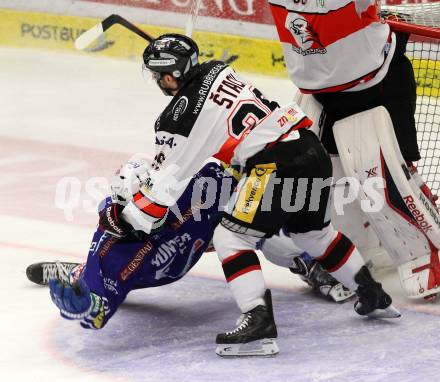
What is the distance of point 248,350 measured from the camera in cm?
328

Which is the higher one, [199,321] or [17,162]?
[199,321]

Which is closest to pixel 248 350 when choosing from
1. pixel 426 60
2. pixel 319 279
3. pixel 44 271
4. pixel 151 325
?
pixel 151 325

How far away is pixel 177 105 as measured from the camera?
3.33m

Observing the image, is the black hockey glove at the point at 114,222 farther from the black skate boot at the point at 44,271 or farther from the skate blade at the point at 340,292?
the skate blade at the point at 340,292

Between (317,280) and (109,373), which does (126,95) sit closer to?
(317,280)

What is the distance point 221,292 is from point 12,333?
793 mm

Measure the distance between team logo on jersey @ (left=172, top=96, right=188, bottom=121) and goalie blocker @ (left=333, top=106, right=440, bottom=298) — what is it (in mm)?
729

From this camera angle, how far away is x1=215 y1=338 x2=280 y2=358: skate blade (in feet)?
10.7

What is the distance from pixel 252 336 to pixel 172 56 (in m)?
0.84

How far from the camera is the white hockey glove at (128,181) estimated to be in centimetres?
342

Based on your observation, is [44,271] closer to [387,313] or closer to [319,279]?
[319,279]

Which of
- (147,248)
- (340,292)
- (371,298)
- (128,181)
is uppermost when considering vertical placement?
(128,181)

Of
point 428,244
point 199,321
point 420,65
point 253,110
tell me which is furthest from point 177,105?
point 420,65

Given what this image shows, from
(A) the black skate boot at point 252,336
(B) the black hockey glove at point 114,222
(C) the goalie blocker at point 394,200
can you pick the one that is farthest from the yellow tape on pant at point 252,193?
(C) the goalie blocker at point 394,200
